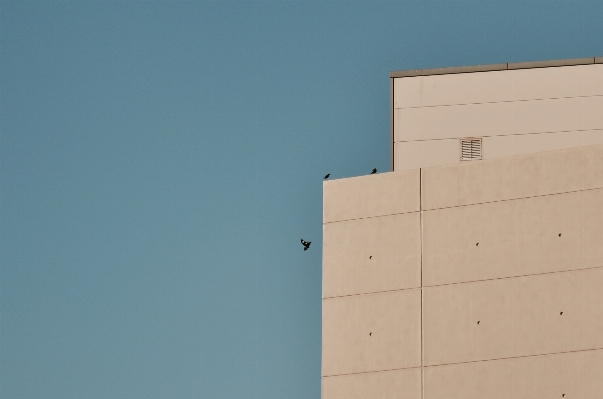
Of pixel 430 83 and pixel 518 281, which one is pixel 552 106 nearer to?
pixel 430 83

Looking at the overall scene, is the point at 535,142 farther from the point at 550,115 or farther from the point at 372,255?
the point at 372,255

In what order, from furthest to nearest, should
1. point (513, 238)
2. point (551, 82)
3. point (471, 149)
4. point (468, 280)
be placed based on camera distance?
point (471, 149) → point (551, 82) → point (468, 280) → point (513, 238)

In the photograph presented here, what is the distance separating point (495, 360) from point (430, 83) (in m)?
13.5

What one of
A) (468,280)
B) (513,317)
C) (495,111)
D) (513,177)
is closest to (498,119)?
(495,111)

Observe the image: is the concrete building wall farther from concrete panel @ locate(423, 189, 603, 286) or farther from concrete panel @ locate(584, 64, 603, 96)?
concrete panel @ locate(584, 64, 603, 96)

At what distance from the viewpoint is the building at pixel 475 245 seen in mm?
51000

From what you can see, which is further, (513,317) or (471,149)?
(471,149)

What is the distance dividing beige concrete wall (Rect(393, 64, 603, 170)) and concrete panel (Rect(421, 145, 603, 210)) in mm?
3445

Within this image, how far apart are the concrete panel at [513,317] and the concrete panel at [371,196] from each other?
12.7 ft

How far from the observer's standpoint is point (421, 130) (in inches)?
2325

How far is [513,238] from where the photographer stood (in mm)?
52500

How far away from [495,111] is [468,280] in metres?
8.84

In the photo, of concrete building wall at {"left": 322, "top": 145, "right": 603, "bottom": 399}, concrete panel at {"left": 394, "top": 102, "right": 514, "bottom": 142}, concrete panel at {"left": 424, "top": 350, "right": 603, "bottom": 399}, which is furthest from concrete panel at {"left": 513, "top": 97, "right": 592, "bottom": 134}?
concrete panel at {"left": 424, "top": 350, "right": 603, "bottom": 399}

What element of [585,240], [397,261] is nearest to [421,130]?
[397,261]
